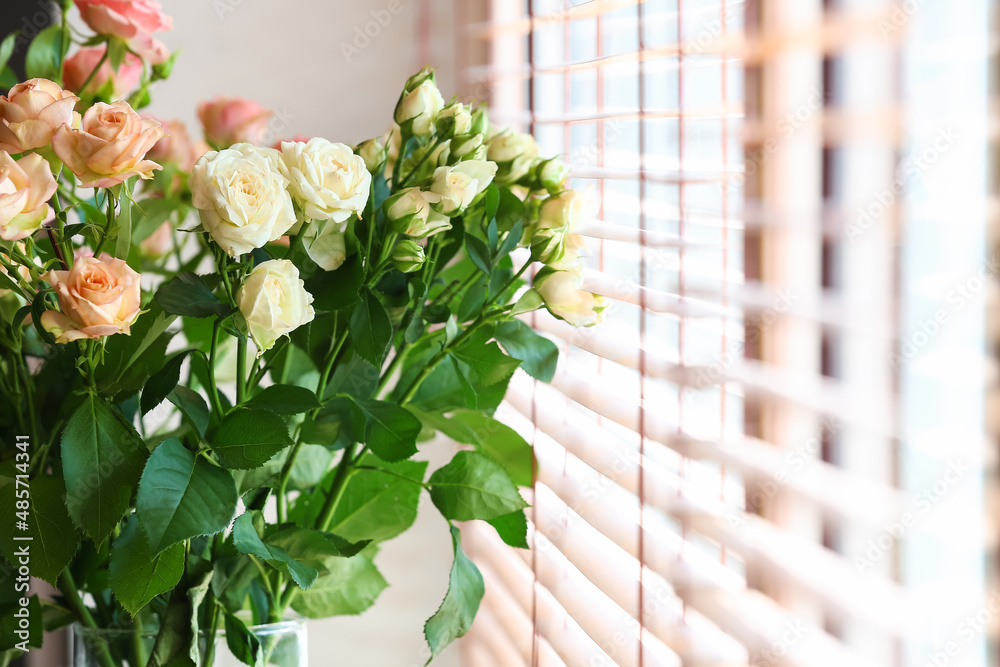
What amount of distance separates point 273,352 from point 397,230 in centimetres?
15

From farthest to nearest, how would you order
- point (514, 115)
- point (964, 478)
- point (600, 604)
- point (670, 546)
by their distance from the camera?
1. point (514, 115)
2. point (600, 604)
3. point (670, 546)
4. point (964, 478)

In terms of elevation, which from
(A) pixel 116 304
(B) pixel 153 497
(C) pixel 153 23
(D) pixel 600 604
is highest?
(C) pixel 153 23

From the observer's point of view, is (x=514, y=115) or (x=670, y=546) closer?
(x=670, y=546)

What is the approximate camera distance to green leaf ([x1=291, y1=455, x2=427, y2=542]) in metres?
0.73

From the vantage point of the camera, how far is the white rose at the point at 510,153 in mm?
648

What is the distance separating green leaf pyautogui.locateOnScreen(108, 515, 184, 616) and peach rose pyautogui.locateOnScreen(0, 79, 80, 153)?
264 mm

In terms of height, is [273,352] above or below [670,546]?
above

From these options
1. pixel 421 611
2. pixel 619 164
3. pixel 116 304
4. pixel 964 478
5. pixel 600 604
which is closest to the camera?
pixel 964 478

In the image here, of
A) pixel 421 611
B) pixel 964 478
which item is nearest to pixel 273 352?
pixel 964 478

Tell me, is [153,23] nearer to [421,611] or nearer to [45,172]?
[45,172]

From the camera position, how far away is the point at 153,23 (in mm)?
749
